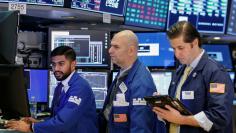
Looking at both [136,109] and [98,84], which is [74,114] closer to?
[136,109]

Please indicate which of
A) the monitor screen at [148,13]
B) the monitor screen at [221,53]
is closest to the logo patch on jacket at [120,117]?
the monitor screen at [148,13]

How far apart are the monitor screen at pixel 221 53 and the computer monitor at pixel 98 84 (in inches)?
46.3

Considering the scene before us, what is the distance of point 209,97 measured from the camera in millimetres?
2463

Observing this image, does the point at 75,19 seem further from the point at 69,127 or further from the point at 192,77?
the point at 192,77

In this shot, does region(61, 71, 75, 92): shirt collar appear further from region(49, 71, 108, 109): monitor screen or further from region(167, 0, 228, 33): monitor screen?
region(167, 0, 228, 33): monitor screen

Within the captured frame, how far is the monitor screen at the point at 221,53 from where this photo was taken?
4559 millimetres

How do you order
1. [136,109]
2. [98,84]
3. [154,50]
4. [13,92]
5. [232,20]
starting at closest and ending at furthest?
1. [13,92]
2. [136,109]
3. [98,84]
4. [154,50]
5. [232,20]

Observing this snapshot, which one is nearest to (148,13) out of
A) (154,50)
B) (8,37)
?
(154,50)

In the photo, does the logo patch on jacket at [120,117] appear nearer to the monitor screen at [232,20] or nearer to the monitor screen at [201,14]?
the monitor screen at [201,14]

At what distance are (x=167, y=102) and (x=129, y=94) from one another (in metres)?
0.36

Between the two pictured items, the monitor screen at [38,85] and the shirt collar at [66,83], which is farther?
the monitor screen at [38,85]

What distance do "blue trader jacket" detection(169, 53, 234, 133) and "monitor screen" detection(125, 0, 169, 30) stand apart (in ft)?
5.75

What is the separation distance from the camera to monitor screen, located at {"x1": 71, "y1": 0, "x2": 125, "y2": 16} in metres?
3.80

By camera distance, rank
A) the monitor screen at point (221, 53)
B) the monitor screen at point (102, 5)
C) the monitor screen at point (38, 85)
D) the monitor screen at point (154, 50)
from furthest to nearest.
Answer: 1. the monitor screen at point (221, 53)
2. the monitor screen at point (154, 50)
3. the monitor screen at point (38, 85)
4. the monitor screen at point (102, 5)
